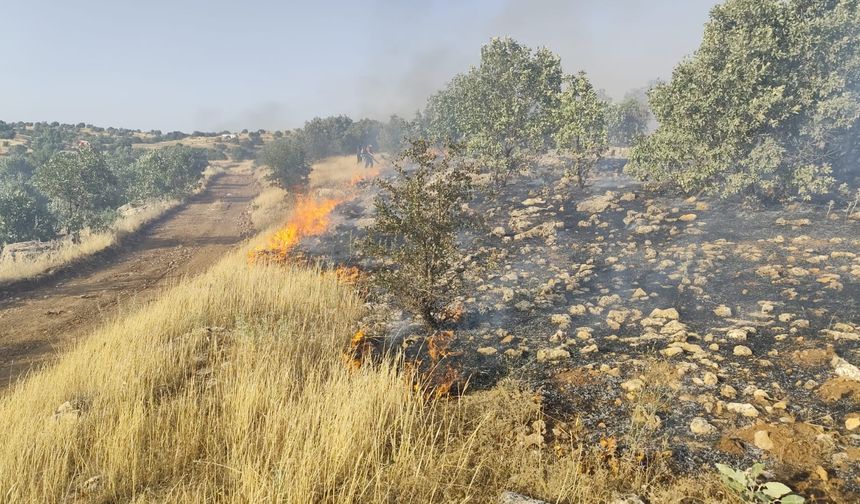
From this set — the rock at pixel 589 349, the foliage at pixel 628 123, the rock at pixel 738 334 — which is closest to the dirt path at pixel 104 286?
the rock at pixel 589 349

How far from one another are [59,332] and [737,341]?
543 inches

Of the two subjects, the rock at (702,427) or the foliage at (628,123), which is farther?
the foliage at (628,123)

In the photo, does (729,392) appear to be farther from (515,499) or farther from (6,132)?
(6,132)

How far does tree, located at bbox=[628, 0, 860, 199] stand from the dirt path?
16.0m

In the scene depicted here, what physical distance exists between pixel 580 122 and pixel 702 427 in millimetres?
15200

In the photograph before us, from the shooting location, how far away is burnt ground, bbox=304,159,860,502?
160 inches

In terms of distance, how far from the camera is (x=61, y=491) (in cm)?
365

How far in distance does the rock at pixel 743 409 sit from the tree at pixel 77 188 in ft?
80.2

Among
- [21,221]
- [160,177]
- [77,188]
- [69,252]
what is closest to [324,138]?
[160,177]

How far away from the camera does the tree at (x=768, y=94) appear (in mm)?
11453

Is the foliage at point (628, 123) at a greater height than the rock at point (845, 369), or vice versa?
the foliage at point (628, 123)

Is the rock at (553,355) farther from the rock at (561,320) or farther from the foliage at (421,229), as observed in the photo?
the foliage at (421,229)

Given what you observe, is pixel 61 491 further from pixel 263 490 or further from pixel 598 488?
pixel 598 488

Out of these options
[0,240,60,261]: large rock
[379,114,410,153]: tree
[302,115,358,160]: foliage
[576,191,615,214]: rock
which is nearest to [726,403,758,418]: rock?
[576,191,615,214]: rock
